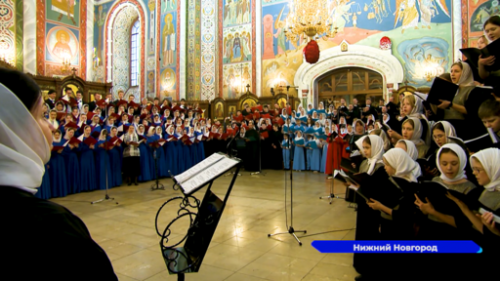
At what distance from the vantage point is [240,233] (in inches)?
189

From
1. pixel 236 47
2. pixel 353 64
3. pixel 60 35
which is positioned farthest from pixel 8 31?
pixel 353 64

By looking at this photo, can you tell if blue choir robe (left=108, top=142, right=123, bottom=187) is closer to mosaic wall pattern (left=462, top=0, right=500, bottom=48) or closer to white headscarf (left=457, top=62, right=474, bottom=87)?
white headscarf (left=457, top=62, right=474, bottom=87)

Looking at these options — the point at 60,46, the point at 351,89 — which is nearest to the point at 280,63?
the point at 351,89

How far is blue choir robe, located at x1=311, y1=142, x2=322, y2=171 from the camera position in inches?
448

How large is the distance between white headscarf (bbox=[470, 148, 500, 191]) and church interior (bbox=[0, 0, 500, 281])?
1.1 inches

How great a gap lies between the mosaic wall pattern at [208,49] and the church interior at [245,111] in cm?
7

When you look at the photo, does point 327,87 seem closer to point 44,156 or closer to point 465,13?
point 465,13

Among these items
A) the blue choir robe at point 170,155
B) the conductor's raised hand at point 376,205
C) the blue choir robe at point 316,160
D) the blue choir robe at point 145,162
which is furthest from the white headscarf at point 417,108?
the blue choir robe at point 170,155

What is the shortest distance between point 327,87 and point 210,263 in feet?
41.5

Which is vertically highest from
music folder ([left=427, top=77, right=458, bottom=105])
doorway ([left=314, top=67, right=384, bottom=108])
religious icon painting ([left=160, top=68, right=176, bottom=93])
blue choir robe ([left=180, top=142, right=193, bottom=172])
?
religious icon painting ([left=160, top=68, right=176, bottom=93])

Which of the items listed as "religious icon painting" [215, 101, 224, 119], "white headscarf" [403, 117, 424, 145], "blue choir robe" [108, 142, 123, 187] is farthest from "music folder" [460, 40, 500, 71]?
"religious icon painting" [215, 101, 224, 119]

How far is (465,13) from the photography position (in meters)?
12.0

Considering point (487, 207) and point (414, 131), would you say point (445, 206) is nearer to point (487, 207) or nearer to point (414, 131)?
point (487, 207)

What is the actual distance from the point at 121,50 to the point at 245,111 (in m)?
11.6
